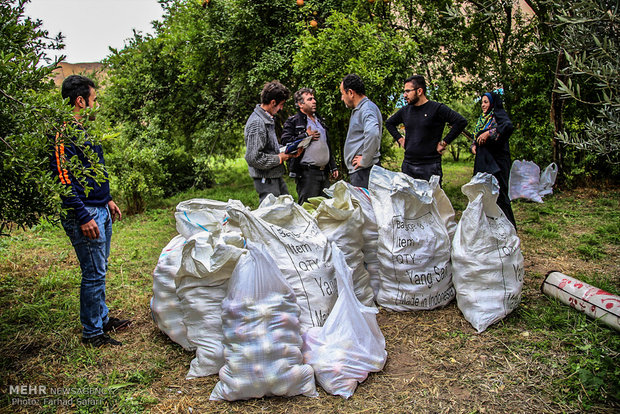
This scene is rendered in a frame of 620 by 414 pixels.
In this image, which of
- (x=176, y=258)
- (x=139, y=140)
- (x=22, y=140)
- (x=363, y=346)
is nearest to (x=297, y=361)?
(x=363, y=346)

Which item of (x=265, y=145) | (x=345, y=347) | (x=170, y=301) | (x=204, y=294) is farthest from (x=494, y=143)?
(x=170, y=301)

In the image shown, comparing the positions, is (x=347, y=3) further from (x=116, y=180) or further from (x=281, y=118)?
(x=116, y=180)

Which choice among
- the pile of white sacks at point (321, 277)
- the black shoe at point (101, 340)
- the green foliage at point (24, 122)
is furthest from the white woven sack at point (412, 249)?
the green foliage at point (24, 122)

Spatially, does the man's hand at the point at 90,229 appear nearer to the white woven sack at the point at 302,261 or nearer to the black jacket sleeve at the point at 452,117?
the white woven sack at the point at 302,261

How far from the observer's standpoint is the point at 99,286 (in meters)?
2.80

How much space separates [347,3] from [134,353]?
550 centimetres

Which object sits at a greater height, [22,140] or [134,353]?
[22,140]

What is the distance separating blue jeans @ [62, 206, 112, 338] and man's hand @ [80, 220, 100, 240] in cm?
7

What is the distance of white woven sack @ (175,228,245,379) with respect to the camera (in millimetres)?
2447

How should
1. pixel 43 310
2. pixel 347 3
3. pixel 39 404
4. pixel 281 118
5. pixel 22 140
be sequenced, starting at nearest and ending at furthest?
pixel 22 140, pixel 39 404, pixel 43 310, pixel 347 3, pixel 281 118

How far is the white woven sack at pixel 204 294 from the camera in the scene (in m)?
2.45

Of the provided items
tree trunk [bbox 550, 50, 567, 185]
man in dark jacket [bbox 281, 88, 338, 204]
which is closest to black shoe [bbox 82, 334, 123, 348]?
man in dark jacket [bbox 281, 88, 338, 204]

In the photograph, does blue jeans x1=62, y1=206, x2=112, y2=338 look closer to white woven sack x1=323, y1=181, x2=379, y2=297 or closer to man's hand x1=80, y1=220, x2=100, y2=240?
man's hand x1=80, y1=220, x2=100, y2=240

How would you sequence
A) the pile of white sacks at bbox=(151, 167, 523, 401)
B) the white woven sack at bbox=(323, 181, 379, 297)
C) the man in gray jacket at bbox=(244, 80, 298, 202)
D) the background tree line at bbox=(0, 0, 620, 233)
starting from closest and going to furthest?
1. the pile of white sacks at bbox=(151, 167, 523, 401)
2. the white woven sack at bbox=(323, 181, 379, 297)
3. the man in gray jacket at bbox=(244, 80, 298, 202)
4. the background tree line at bbox=(0, 0, 620, 233)
